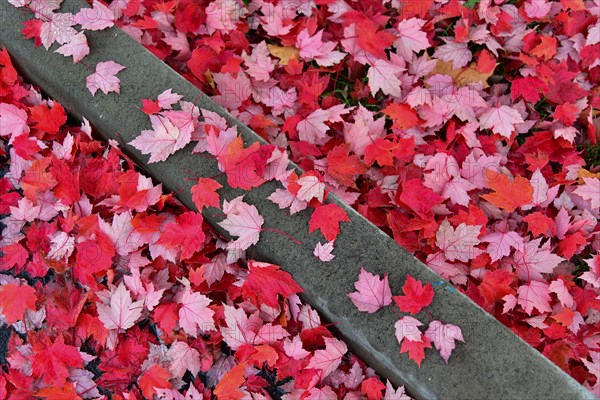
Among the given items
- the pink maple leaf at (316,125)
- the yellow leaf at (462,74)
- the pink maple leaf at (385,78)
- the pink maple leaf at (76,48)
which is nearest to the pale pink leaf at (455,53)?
the yellow leaf at (462,74)

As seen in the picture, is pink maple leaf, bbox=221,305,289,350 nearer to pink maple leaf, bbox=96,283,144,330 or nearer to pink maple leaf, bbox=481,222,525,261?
pink maple leaf, bbox=96,283,144,330

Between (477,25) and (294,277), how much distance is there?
67.5 inches

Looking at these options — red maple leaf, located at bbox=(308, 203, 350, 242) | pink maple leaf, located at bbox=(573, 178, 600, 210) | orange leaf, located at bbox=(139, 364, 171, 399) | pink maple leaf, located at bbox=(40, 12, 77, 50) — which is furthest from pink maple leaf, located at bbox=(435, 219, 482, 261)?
pink maple leaf, located at bbox=(40, 12, 77, 50)

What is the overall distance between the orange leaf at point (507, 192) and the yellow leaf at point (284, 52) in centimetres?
112

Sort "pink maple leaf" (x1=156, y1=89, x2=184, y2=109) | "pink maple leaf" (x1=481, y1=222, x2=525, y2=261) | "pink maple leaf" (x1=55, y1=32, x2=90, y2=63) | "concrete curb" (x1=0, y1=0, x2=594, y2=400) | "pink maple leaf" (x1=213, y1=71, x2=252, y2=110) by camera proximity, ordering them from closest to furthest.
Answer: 1. "concrete curb" (x1=0, y1=0, x2=594, y2=400)
2. "pink maple leaf" (x1=481, y1=222, x2=525, y2=261)
3. "pink maple leaf" (x1=156, y1=89, x2=184, y2=109)
4. "pink maple leaf" (x1=55, y1=32, x2=90, y2=63)
5. "pink maple leaf" (x1=213, y1=71, x2=252, y2=110)

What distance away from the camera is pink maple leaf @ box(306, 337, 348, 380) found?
1932 millimetres

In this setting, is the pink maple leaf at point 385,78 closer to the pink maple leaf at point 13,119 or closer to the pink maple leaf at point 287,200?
the pink maple leaf at point 287,200

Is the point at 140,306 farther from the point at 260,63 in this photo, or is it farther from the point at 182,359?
the point at 260,63

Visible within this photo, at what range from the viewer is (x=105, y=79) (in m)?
2.30

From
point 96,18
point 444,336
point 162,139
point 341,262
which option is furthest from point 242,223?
point 96,18

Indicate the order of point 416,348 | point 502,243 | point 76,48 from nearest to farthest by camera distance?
→ point 416,348 < point 502,243 < point 76,48

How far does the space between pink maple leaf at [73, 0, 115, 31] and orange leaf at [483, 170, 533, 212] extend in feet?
6.24

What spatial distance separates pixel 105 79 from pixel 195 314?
115 centimetres

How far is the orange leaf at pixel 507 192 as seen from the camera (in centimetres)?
218
